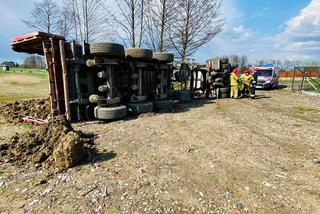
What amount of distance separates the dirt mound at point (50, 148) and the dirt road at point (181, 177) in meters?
0.19

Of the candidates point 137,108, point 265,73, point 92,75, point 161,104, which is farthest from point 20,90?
point 265,73

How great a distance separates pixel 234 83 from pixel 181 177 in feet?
30.2

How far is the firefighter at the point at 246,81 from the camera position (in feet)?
35.7

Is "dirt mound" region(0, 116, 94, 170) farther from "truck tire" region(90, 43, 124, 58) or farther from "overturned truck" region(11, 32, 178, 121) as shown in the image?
"truck tire" region(90, 43, 124, 58)

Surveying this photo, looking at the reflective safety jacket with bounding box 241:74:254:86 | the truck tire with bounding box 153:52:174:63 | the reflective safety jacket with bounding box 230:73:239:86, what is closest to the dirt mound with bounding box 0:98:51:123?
the truck tire with bounding box 153:52:174:63

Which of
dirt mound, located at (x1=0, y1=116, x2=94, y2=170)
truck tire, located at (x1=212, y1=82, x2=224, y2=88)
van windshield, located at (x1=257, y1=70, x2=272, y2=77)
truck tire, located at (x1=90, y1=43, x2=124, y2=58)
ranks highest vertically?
truck tire, located at (x1=90, y1=43, x2=124, y2=58)

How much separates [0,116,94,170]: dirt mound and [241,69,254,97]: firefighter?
9.80m

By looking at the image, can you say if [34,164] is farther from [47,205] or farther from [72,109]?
[72,109]

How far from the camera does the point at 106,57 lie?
5680 millimetres

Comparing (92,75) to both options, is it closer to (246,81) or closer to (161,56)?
(161,56)

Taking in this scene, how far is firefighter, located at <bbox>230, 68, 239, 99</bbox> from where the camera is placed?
1054 cm

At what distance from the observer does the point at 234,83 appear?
35.3 feet

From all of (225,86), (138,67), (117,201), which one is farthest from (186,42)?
(117,201)

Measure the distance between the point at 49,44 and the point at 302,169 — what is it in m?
6.62
